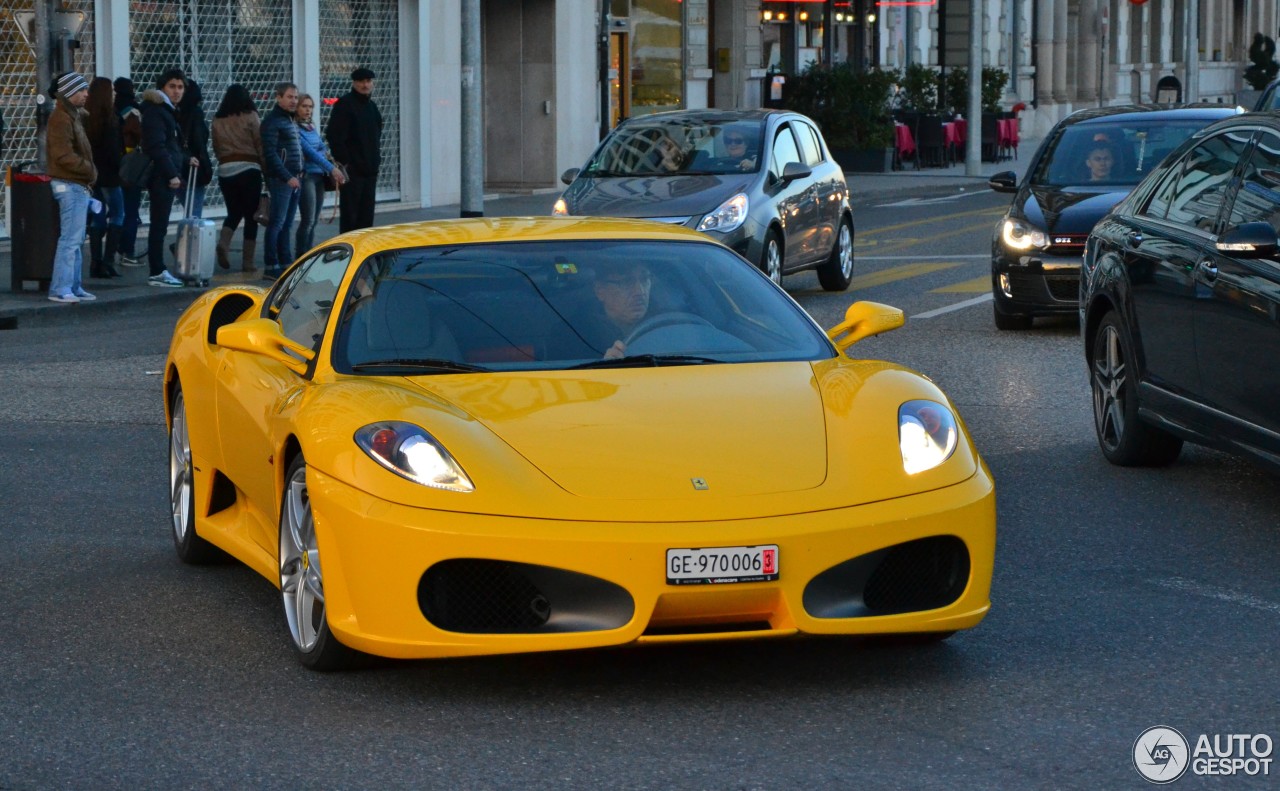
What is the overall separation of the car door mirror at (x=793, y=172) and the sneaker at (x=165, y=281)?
17.2 feet

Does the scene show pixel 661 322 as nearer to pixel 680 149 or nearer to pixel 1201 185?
pixel 1201 185

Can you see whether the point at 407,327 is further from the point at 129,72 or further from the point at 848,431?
the point at 129,72

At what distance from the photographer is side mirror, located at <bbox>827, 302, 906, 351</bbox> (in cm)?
667

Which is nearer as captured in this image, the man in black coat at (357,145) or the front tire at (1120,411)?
the front tire at (1120,411)

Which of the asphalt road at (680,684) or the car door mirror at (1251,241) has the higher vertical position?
the car door mirror at (1251,241)

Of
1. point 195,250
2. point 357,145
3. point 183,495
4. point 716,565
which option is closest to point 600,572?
point 716,565

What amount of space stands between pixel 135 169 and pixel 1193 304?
482 inches

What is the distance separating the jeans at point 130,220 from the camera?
18953 mm

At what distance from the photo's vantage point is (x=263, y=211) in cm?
1944

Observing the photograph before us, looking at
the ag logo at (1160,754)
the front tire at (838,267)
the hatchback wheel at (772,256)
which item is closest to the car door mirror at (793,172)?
the hatchback wheel at (772,256)

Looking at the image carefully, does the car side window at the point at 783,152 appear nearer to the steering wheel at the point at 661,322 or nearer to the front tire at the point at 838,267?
the front tire at the point at 838,267

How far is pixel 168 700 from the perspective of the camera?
554cm

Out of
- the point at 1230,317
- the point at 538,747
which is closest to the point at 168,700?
the point at 538,747

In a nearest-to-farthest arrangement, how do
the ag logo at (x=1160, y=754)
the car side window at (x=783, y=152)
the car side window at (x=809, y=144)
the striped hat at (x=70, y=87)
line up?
the ag logo at (x=1160, y=754), the striped hat at (x=70, y=87), the car side window at (x=783, y=152), the car side window at (x=809, y=144)
